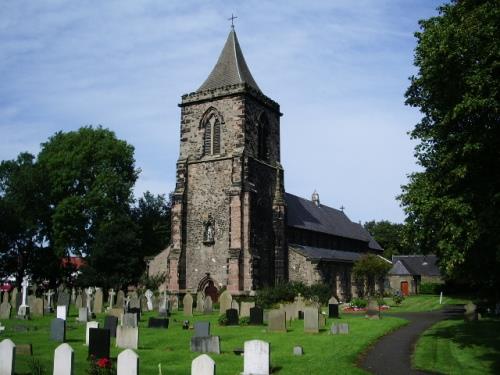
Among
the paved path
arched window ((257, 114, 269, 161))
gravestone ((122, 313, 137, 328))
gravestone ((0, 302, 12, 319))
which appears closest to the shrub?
arched window ((257, 114, 269, 161))

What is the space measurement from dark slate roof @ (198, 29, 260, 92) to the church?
90 mm

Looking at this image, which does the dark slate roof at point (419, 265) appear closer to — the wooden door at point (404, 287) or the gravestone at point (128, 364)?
the wooden door at point (404, 287)

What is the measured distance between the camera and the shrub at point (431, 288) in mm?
57750

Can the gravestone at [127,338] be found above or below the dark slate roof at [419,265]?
below

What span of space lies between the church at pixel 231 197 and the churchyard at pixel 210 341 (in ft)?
30.7

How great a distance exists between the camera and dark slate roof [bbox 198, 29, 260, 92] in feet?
123

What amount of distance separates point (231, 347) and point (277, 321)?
3982 millimetres

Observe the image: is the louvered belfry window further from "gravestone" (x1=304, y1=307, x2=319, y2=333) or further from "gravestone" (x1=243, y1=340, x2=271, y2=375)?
"gravestone" (x1=243, y1=340, x2=271, y2=375)

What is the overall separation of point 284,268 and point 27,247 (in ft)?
78.2

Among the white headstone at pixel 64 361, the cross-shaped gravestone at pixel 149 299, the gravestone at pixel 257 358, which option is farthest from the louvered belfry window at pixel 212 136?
the white headstone at pixel 64 361

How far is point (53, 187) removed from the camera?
4319 cm

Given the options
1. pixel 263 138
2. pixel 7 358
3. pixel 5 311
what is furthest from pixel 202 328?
pixel 263 138

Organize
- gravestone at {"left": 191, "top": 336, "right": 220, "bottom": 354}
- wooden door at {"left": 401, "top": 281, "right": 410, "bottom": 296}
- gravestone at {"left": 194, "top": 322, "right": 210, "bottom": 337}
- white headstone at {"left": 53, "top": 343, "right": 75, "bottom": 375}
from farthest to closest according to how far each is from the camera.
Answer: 1. wooden door at {"left": 401, "top": 281, "right": 410, "bottom": 296}
2. gravestone at {"left": 194, "top": 322, "right": 210, "bottom": 337}
3. gravestone at {"left": 191, "top": 336, "right": 220, "bottom": 354}
4. white headstone at {"left": 53, "top": 343, "right": 75, "bottom": 375}

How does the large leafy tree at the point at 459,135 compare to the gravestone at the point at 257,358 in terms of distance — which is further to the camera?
the large leafy tree at the point at 459,135
